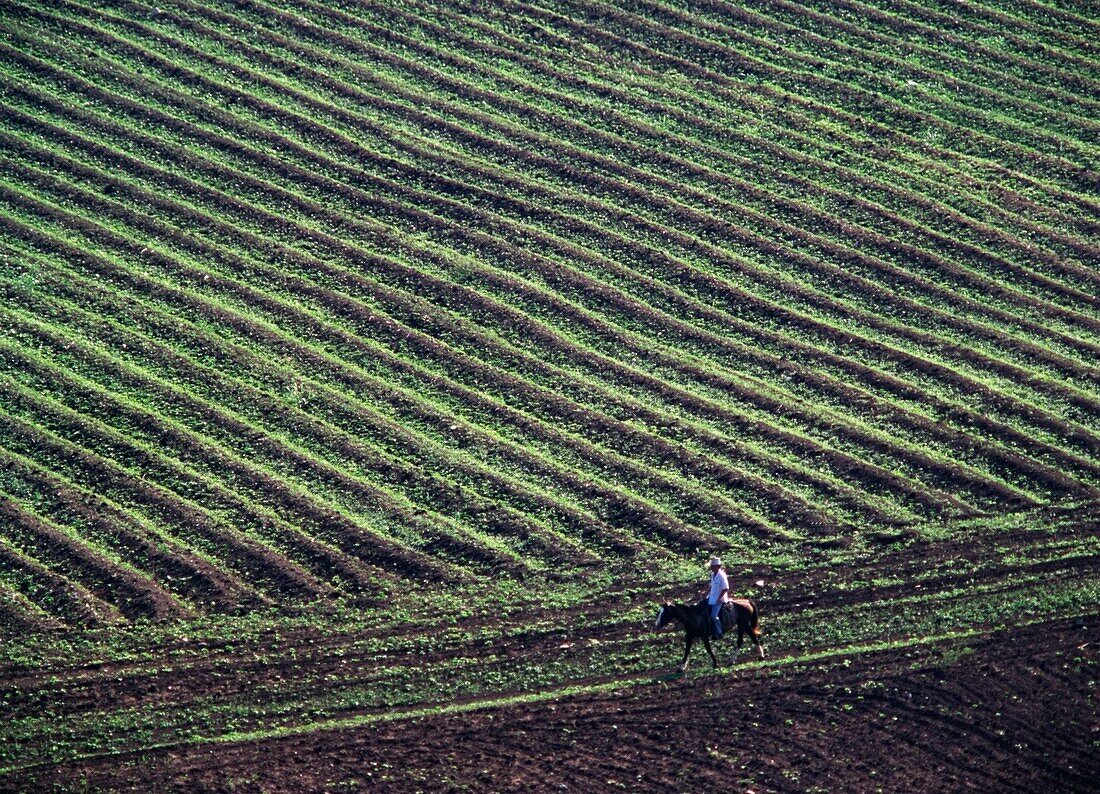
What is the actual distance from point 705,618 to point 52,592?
9726mm

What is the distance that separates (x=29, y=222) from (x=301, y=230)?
5.18 m

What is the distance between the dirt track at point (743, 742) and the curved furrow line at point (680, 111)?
9146 millimetres

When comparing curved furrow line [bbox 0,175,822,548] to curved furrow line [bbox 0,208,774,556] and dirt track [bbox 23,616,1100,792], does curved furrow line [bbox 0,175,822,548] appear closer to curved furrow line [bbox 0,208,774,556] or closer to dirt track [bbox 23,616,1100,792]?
curved furrow line [bbox 0,208,774,556]

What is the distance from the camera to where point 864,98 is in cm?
2433

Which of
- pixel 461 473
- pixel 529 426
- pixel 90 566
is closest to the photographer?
pixel 90 566

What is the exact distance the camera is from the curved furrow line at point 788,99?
23.0 m

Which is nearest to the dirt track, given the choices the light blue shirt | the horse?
the horse

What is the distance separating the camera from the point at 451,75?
24594 millimetres

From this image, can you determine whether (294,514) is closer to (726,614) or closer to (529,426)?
(529,426)

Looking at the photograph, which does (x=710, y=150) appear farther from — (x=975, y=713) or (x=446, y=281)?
(x=975, y=713)

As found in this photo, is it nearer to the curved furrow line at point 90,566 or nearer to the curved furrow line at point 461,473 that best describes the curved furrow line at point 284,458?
the curved furrow line at point 461,473

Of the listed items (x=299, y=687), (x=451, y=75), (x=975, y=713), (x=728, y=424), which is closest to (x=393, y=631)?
(x=299, y=687)

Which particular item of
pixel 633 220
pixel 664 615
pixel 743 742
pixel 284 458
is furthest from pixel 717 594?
pixel 633 220

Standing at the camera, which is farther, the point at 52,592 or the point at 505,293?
the point at 505,293
